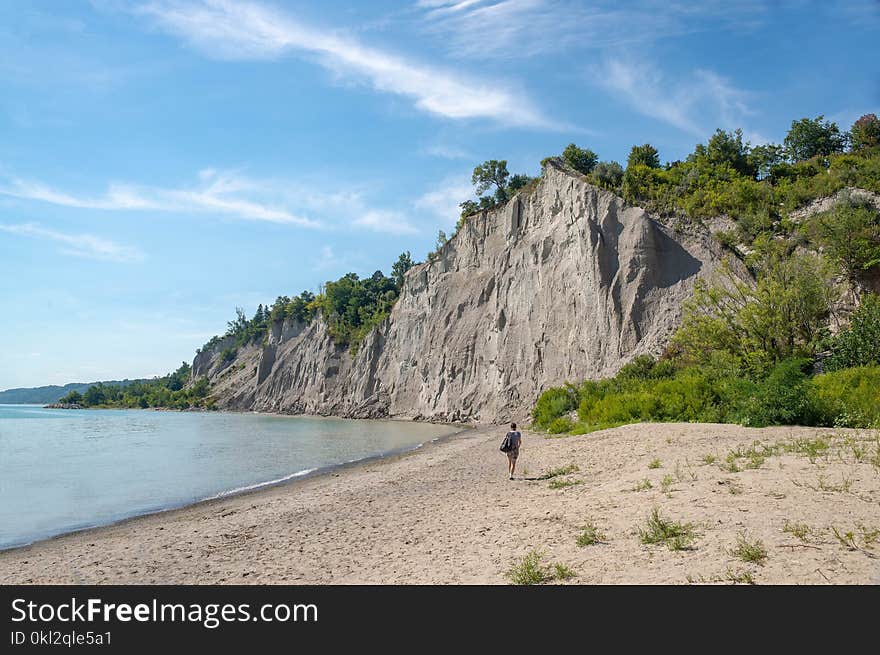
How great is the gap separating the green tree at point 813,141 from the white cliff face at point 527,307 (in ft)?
64.1

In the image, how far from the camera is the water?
568 inches

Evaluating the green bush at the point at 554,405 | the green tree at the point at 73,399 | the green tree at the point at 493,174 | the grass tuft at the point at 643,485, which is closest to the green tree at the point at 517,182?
the green tree at the point at 493,174

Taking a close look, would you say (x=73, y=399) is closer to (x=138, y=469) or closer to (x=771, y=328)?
(x=138, y=469)

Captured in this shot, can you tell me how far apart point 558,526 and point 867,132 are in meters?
44.1

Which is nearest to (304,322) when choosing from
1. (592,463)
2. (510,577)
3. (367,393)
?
(367,393)

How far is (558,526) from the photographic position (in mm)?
8383

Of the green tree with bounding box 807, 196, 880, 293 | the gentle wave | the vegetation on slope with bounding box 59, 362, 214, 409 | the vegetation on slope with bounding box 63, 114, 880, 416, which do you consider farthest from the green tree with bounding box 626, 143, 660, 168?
the vegetation on slope with bounding box 59, 362, 214, 409

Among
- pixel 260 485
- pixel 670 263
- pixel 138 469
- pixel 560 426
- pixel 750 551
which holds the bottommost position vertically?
pixel 138 469

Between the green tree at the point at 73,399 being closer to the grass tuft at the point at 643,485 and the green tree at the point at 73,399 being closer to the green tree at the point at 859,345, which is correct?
the green tree at the point at 859,345

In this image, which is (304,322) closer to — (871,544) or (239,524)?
(239,524)

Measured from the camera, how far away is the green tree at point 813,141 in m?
44.1

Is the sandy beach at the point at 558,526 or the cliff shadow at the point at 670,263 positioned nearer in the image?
the sandy beach at the point at 558,526

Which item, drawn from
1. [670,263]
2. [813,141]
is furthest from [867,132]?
[670,263]

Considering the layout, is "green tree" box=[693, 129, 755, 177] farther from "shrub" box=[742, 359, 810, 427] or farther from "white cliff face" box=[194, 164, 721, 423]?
"shrub" box=[742, 359, 810, 427]
